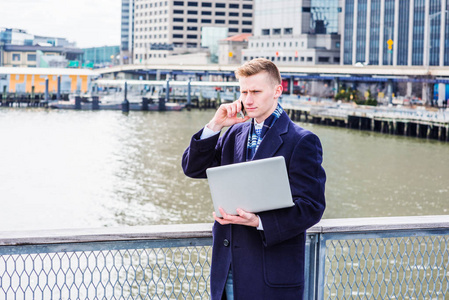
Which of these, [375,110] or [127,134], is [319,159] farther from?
[375,110]

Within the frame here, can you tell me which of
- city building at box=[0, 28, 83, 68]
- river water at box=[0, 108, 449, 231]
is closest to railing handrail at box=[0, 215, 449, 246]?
river water at box=[0, 108, 449, 231]

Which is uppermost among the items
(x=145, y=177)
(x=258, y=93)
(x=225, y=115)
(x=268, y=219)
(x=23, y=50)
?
(x=23, y=50)

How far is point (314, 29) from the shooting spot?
121938 millimetres

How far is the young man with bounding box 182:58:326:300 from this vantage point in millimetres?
3844

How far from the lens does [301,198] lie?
12.7 ft

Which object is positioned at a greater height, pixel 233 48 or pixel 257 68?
pixel 233 48

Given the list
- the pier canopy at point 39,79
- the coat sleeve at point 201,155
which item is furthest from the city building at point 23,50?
the coat sleeve at point 201,155

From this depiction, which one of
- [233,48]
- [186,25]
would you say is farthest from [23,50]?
[233,48]

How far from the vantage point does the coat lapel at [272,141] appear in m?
3.98

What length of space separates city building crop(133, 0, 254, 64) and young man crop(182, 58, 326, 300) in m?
158

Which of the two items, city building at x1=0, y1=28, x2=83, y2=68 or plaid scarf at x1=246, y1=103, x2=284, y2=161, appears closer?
plaid scarf at x1=246, y1=103, x2=284, y2=161

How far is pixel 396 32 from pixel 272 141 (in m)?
97.9

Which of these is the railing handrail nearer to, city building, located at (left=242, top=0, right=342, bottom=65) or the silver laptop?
the silver laptop

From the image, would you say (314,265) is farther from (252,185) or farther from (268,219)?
(252,185)
